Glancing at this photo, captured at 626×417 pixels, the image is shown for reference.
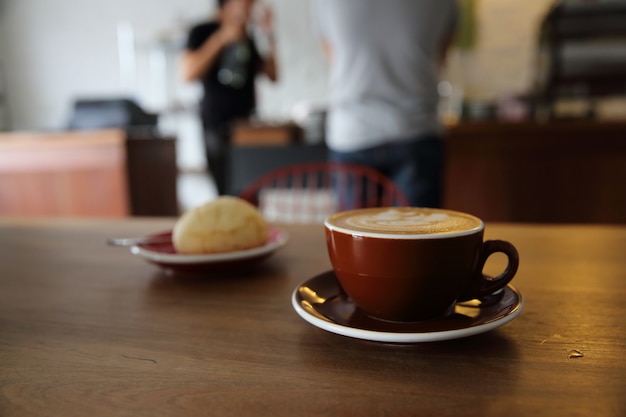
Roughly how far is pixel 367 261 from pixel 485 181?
6.08ft

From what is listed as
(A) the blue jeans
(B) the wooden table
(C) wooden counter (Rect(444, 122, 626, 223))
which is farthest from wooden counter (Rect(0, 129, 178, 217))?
(B) the wooden table

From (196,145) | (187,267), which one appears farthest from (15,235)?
(196,145)

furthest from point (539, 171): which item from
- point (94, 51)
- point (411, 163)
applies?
point (94, 51)

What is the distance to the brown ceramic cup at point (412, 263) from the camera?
1.09ft

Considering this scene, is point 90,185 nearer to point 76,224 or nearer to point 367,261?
point 76,224

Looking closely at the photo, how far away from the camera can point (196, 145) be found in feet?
16.3

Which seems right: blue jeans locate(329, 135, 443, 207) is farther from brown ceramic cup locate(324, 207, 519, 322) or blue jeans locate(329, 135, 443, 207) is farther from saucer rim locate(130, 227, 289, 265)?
brown ceramic cup locate(324, 207, 519, 322)

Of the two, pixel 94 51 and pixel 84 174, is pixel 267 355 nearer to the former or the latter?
pixel 84 174

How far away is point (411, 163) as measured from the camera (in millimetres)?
1347

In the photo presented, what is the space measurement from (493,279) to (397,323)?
0.26 feet

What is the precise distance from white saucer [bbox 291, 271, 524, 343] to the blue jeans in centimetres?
95

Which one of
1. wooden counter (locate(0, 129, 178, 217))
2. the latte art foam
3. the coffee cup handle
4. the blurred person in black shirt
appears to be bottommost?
wooden counter (locate(0, 129, 178, 217))

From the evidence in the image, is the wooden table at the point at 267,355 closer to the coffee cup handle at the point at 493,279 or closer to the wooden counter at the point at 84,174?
the coffee cup handle at the point at 493,279

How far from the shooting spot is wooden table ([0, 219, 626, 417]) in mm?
275
